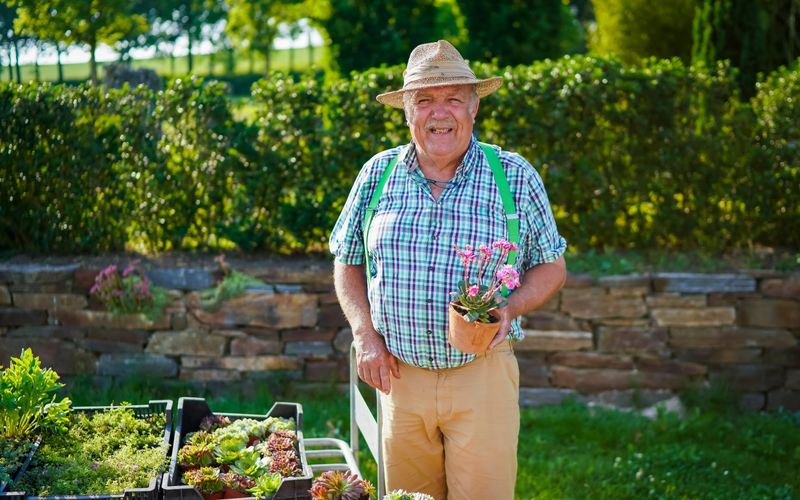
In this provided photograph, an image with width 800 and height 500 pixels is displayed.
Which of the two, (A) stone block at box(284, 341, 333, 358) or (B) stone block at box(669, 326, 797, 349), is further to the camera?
(A) stone block at box(284, 341, 333, 358)

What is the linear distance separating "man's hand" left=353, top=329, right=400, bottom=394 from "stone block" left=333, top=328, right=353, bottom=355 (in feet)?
8.35

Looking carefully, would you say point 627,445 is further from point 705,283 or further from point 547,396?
point 705,283

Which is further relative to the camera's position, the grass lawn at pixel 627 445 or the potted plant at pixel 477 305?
the grass lawn at pixel 627 445

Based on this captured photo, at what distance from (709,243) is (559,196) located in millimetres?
1036

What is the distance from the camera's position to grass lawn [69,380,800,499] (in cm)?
444

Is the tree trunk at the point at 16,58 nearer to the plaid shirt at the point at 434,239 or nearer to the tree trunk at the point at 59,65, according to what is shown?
the tree trunk at the point at 59,65

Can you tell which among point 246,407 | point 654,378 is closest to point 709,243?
point 654,378

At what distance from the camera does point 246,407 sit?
528 centimetres

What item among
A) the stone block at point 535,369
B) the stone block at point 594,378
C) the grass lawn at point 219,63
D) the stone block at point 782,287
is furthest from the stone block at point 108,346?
the stone block at point 782,287

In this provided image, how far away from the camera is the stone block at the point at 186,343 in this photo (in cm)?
545

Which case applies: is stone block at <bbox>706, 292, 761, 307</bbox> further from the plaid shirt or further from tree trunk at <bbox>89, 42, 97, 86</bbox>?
tree trunk at <bbox>89, 42, 97, 86</bbox>

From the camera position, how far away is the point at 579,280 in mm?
5371


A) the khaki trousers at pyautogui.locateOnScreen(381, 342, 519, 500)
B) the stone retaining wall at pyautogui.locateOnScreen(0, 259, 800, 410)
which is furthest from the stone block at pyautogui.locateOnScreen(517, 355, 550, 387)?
the khaki trousers at pyautogui.locateOnScreen(381, 342, 519, 500)

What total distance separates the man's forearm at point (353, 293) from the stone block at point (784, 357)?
336cm
